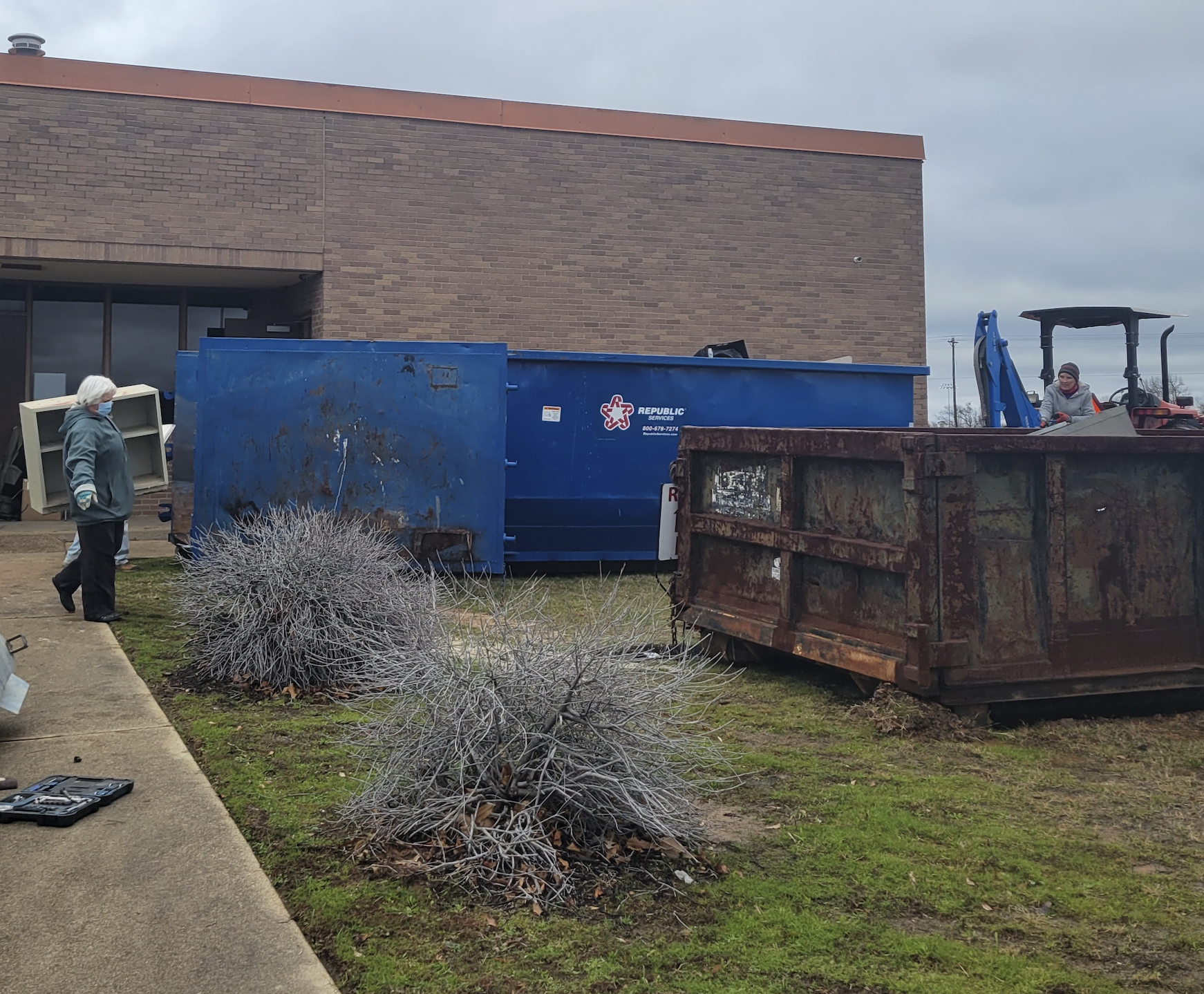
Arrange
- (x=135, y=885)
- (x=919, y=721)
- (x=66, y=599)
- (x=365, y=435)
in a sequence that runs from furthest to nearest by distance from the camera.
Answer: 1. (x=365, y=435)
2. (x=66, y=599)
3. (x=919, y=721)
4. (x=135, y=885)

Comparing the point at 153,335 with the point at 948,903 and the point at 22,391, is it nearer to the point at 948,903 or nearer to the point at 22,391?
the point at 22,391

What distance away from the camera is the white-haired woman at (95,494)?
27.4 ft

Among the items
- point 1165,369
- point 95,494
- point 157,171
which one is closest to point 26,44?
point 157,171

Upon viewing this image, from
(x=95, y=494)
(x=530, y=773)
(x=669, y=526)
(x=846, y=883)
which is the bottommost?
(x=846, y=883)

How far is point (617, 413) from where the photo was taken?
12.0m

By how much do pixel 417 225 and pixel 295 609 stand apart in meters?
11.8

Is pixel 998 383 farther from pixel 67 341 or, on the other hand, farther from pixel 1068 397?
pixel 67 341

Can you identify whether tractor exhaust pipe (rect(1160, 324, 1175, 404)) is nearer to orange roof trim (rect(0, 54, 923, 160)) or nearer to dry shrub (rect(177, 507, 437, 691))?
orange roof trim (rect(0, 54, 923, 160))

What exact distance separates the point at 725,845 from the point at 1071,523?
302 centimetres

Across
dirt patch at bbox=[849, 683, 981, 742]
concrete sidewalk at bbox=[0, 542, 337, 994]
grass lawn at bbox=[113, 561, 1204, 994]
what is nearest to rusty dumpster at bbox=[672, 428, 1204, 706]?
dirt patch at bbox=[849, 683, 981, 742]

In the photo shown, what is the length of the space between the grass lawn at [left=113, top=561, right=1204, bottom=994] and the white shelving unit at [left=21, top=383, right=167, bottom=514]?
20.9ft

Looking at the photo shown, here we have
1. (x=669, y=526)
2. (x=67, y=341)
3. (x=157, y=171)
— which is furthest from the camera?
(x=67, y=341)

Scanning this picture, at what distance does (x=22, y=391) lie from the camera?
1853cm

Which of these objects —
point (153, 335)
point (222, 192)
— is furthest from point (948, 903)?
point (153, 335)
